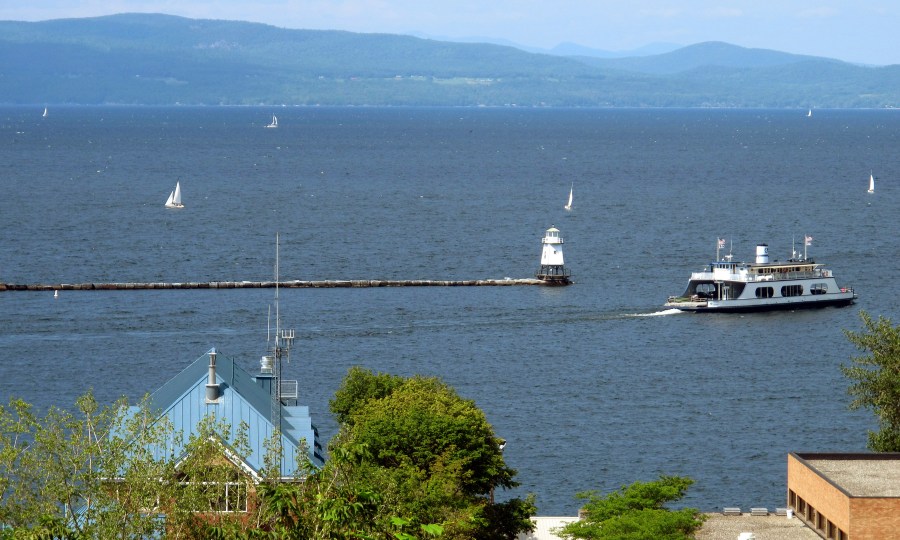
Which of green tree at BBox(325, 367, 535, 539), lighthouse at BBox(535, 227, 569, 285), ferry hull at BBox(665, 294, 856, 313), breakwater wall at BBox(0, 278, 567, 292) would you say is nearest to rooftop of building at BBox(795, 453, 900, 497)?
green tree at BBox(325, 367, 535, 539)

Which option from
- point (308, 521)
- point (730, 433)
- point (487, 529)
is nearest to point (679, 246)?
point (730, 433)

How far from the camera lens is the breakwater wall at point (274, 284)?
105 meters

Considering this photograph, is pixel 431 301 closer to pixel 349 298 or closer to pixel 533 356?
pixel 349 298

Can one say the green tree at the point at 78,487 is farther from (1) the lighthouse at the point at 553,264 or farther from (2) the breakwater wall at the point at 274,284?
(1) the lighthouse at the point at 553,264

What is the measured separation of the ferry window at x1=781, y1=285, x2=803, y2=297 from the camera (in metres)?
105

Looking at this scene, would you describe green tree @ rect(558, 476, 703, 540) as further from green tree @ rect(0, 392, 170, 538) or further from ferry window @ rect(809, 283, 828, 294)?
ferry window @ rect(809, 283, 828, 294)

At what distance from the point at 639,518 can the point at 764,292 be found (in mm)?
67557

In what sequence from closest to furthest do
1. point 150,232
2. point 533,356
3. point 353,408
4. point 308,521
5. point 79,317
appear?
point 308,521 < point 353,408 < point 533,356 < point 79,317 < point 150,232

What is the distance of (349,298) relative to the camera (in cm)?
10275

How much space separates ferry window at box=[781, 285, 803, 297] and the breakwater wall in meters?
15.7

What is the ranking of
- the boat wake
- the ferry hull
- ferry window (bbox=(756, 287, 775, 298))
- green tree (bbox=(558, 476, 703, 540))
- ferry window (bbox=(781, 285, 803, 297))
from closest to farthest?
green tree (bbox=(558, 476, 703, 540)) < the boat wake < the ferry hull < ferry window (bbox=(756, 287, 775, 298)) < ferry window (bbox=(781, 285, 803, 297))

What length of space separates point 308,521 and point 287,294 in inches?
3212

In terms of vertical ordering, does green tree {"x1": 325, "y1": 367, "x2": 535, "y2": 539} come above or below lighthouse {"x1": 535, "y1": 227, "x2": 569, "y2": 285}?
below

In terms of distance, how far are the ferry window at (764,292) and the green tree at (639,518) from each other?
204 ft
